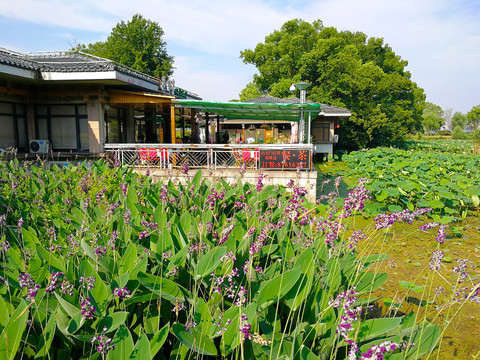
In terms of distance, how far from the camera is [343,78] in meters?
31.7

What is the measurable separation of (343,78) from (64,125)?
25050 millimetres

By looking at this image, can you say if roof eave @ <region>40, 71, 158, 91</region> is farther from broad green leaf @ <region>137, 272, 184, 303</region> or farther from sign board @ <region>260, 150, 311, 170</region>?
broad green leaf @ <region>137, 272, 184, 303</region>

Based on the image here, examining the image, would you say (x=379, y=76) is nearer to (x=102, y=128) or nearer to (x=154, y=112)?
(x=154, y=112)

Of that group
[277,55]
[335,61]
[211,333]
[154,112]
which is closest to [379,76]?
[335,61]

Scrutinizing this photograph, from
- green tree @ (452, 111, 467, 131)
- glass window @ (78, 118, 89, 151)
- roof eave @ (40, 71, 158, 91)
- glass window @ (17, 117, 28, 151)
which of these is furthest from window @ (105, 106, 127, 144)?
green tree @ (452, 111, 467, 131)

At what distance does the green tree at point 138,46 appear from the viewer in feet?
138

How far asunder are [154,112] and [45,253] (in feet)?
54.2

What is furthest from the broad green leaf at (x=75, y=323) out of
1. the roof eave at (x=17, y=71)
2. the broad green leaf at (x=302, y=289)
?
the roof eave at (x=17, y=71)

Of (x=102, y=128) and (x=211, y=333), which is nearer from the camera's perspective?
(x=211, y=333)

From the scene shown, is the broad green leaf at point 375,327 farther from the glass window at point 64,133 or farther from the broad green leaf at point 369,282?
the glass window at point 64,133

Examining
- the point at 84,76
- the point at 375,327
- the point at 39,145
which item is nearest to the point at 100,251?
the point at 375,327

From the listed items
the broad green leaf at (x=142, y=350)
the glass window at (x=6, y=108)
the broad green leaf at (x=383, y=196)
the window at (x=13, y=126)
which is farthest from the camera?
the window at (x=13, y=126)

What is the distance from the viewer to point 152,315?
2.00m

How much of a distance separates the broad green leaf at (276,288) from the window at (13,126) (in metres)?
13.7
